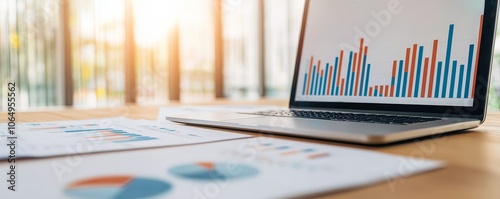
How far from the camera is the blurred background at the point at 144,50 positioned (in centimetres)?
341

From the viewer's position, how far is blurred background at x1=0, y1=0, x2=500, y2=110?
3412 mm

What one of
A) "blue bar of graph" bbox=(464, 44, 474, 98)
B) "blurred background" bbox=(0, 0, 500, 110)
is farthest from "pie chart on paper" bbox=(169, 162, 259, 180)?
"blurred background" bbox=(0, 0, 500, 110)

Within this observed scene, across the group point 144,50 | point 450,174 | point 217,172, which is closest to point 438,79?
point 450,174

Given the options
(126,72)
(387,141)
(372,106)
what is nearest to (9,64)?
(126,72)

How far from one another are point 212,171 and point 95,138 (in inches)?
10.4

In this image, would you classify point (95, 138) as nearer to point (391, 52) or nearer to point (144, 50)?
point (391, 52)

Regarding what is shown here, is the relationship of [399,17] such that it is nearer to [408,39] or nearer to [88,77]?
[408,39]

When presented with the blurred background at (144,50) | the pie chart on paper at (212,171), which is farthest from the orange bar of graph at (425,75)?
the blurred background at (144,50)

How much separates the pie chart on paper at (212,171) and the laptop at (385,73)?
0.54 ft

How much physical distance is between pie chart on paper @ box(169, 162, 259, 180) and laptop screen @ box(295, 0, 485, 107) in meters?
0.46

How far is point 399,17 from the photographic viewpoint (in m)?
0.78

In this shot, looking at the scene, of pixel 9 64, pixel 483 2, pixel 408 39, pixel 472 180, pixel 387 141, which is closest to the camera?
pixel 472 180

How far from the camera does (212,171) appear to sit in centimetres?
35

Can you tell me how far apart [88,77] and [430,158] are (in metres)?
3.73
